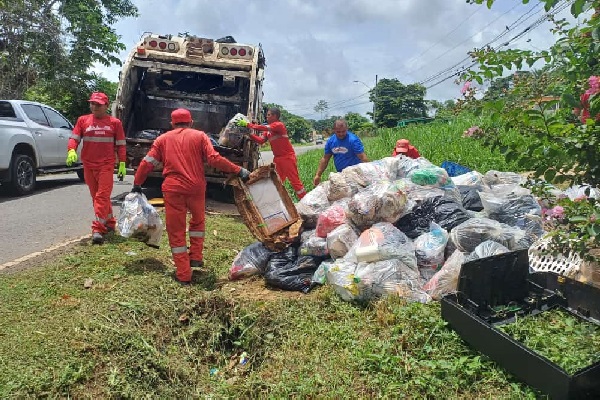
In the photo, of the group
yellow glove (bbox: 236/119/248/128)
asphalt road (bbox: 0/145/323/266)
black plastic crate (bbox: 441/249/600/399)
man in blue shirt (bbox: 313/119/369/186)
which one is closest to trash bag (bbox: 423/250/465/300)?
black plastic crate (bbox: 441/249/600/399)

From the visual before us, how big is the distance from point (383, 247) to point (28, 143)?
697 cm

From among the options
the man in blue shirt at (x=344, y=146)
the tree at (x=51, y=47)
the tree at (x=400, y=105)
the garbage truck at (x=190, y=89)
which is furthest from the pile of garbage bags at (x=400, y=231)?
the tree at (x=400, y=105)

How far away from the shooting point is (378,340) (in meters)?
2.90

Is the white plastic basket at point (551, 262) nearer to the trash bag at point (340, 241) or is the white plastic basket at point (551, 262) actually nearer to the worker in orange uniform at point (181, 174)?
the trash bag at point (340, 241)

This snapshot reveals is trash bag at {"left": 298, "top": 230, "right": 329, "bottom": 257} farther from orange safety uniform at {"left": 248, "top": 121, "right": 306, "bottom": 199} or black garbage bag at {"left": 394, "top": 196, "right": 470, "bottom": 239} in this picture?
orange safety uniform at {"left": 248, "top": 121, "right": 306, "bottom": 199}

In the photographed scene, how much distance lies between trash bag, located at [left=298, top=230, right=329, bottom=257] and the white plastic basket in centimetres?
169

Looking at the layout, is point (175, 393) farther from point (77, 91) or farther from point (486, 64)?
point (77, 91)

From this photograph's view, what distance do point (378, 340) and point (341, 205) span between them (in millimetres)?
1860

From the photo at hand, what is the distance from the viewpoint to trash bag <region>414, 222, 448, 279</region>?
376 cm

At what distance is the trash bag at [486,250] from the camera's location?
3.47 meters

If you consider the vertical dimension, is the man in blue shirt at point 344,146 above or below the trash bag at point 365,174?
above

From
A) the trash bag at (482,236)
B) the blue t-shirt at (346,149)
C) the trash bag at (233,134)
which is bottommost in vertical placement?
the trash bag at (482,236)

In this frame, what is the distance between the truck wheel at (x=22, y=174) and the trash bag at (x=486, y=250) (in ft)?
24.0

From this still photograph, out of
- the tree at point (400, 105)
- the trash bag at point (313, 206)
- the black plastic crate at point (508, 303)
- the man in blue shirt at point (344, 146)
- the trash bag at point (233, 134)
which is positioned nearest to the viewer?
the black plastic crate at point (508, 303)
